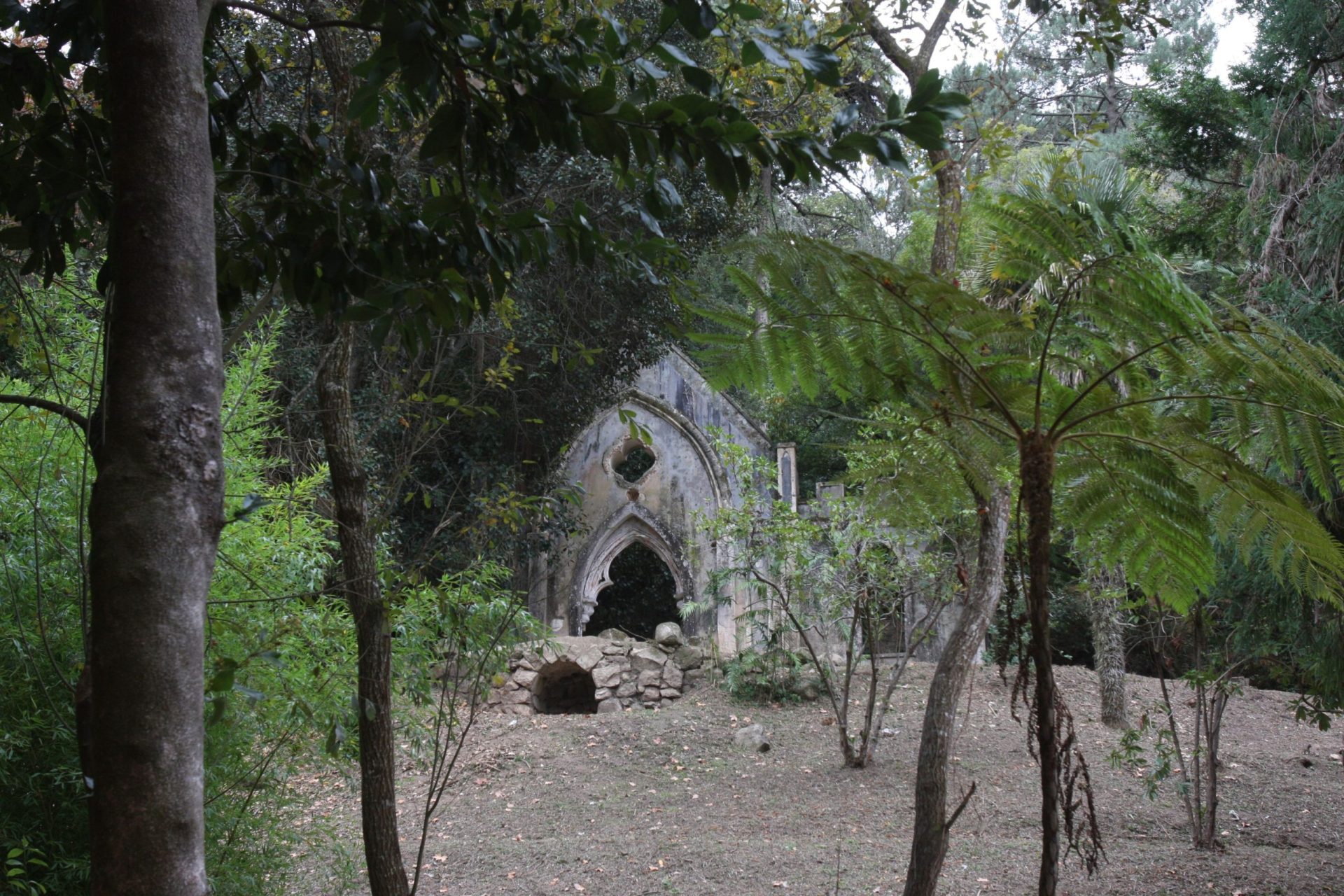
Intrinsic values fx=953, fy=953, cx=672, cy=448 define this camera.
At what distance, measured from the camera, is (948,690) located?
5.12 meters

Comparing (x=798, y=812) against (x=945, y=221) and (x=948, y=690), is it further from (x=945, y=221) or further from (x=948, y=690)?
(x=945, y=221)

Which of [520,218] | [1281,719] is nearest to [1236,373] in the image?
[520,218]

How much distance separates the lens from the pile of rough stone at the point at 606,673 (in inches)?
421

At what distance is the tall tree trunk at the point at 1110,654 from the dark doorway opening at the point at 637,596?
844 centimetres

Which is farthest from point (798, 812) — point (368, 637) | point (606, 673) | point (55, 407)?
point (55, 407)

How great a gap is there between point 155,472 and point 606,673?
10.0 m

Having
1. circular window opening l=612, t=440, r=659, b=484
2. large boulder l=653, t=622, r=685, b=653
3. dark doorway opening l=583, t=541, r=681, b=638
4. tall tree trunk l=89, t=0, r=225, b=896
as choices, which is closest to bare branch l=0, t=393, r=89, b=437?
tall tree trunk l=89, t=0, r=225, b=896

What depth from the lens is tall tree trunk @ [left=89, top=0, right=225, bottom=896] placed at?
1337 millimetres

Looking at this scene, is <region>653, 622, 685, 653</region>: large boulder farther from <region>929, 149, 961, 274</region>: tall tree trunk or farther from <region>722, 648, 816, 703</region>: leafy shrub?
<region>929, 149, 961, 274</region>: tall tree trunk

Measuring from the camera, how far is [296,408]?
691 cm

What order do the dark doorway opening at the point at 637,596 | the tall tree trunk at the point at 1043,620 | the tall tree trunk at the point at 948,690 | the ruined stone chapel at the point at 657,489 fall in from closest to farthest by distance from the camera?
the tall tree trunk at the point at 1043,620 → the tall tree trunk at the point at 948,690 → the ruined stone chapel at the point at 657,489 → the dark doorway opening at the point at 637,596

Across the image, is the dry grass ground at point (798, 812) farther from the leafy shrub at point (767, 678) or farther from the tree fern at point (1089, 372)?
the tree fern at point (1089, 372)

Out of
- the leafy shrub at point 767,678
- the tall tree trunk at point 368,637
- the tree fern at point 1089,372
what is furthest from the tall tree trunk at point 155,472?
the leafy shrub at point 767,678

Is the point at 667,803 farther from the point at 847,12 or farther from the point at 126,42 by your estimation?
the point at 126,42
